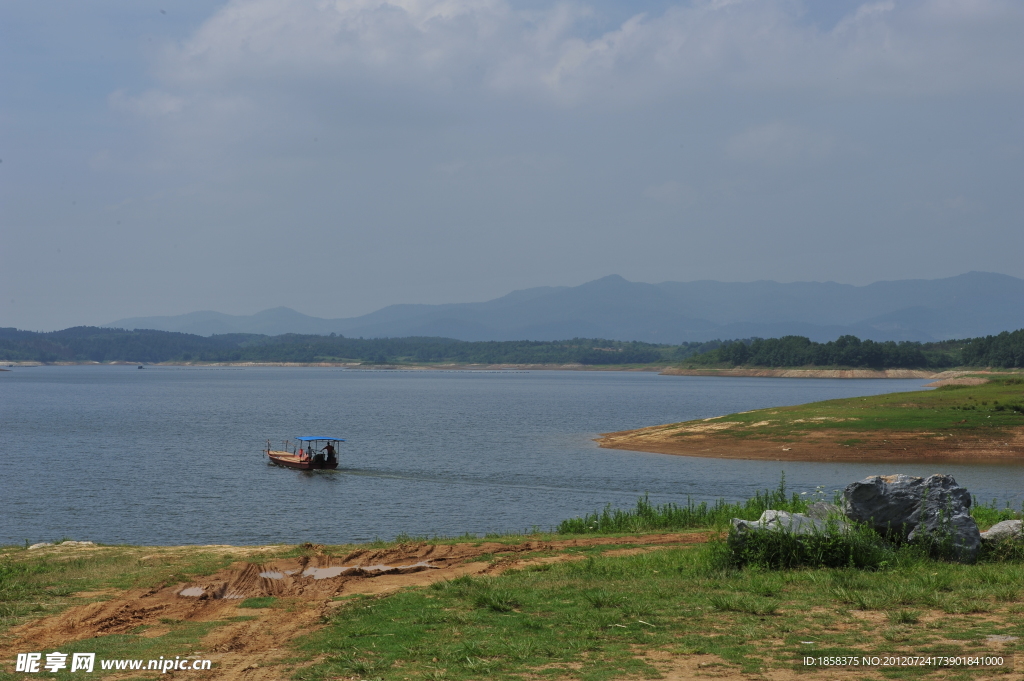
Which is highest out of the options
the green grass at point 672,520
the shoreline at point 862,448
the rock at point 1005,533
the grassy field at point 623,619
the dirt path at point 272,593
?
the rock at point 1005,533

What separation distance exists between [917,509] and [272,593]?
495 inches

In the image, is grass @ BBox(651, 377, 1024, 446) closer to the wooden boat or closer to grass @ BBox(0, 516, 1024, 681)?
the wooden boat

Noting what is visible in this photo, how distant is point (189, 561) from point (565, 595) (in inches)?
405

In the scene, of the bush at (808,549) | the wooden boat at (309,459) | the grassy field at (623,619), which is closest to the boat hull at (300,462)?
the wooden boat at (309,459)

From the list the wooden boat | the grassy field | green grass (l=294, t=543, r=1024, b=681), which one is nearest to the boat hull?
the wooden boat

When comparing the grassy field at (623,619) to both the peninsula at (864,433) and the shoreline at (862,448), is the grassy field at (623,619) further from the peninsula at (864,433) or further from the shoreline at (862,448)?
the peninsula at (864,433)

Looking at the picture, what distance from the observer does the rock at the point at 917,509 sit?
16.1 m

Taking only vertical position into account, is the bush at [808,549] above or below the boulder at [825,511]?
below

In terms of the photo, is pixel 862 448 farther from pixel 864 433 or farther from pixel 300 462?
pixel 300 462

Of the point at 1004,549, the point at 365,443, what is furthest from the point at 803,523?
the point at 365,443

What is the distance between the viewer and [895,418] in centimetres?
6256

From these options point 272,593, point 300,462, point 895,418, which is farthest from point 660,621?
point 895,418

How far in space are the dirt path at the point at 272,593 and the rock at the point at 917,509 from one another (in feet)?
16.6

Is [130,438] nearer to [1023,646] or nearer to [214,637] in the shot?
[214,637]
